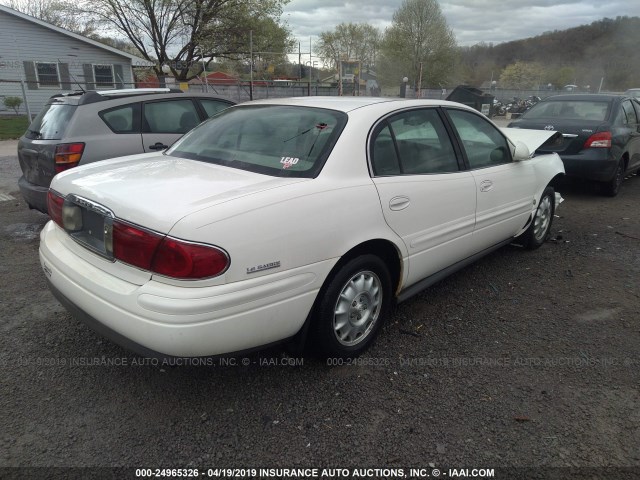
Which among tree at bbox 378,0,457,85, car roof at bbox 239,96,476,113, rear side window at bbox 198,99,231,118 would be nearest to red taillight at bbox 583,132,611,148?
car roof at bbox 239,96,476,113

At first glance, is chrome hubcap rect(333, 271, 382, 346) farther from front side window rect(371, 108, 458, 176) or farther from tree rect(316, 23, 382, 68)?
tree rect(316, 23, 382, 68)

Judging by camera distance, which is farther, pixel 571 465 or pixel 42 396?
pixel 42 396

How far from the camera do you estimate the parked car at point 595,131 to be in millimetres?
6625

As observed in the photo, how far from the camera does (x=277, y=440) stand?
2.18 meters

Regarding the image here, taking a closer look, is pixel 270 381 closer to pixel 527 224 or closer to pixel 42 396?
pixel 42 396

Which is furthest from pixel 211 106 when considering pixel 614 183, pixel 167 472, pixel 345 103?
pixel 614 183

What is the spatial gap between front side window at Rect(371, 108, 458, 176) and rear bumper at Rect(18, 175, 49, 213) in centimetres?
Result: 358

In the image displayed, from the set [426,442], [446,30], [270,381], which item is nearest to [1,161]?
[270,381]

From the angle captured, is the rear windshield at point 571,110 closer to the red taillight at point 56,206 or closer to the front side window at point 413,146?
the front side window at point 413,146

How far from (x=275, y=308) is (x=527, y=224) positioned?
3200mm

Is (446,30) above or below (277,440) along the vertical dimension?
above

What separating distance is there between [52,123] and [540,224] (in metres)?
5.32

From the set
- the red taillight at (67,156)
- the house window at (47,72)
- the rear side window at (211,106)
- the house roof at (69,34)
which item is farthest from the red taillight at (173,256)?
the house roof at (69,34)

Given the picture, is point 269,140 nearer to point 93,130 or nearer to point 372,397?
point 372,397
